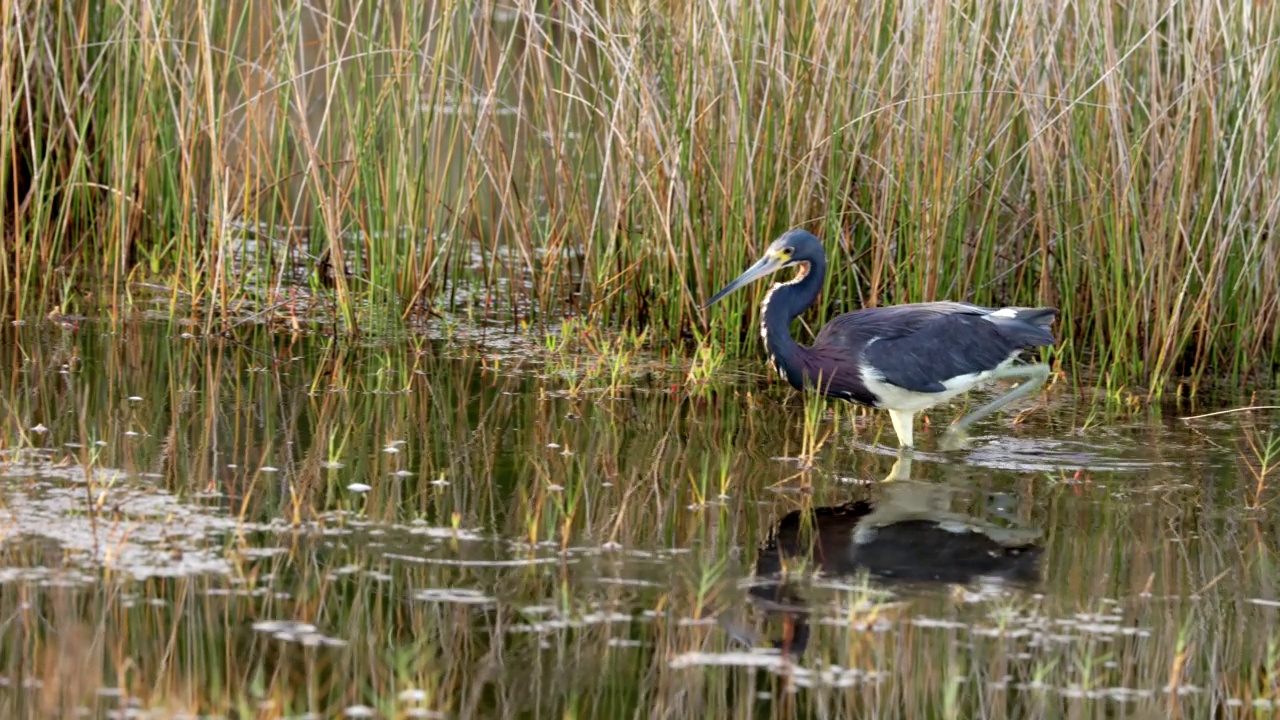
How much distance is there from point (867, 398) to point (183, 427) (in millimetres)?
2177

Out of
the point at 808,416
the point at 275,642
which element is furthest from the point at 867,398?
the point at 275,642

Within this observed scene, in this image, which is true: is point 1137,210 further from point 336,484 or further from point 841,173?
point 336,484

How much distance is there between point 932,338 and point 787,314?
0.49m

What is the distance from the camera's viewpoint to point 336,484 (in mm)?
4500

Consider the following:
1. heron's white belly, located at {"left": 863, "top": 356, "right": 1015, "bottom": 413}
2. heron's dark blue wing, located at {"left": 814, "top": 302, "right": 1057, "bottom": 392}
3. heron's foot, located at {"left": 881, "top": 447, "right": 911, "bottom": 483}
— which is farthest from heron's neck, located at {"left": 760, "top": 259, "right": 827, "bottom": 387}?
heron's foot, located at {"left": 881, "top": 447, "right": 911, "bottom": 483}

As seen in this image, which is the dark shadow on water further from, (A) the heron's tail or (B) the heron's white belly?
(A) the heron's tail

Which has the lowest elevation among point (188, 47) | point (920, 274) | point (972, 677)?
point (972, 677)

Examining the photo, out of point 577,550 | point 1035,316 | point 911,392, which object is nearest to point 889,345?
point 911,392

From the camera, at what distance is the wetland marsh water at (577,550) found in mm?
3213

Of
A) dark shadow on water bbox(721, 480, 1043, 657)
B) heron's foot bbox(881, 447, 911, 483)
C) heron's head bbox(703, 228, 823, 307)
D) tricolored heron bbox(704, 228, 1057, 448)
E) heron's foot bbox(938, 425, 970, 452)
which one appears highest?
heron's head bbox(703, 228, 823, 307)

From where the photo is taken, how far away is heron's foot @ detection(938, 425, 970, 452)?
17.9 ft

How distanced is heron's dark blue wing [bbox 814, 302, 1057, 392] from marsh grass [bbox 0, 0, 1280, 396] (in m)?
0.55

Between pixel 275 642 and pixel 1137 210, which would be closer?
pixel 275 642

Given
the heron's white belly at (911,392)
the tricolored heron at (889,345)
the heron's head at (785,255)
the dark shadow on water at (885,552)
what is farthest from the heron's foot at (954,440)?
the heron's head at (785,255)
